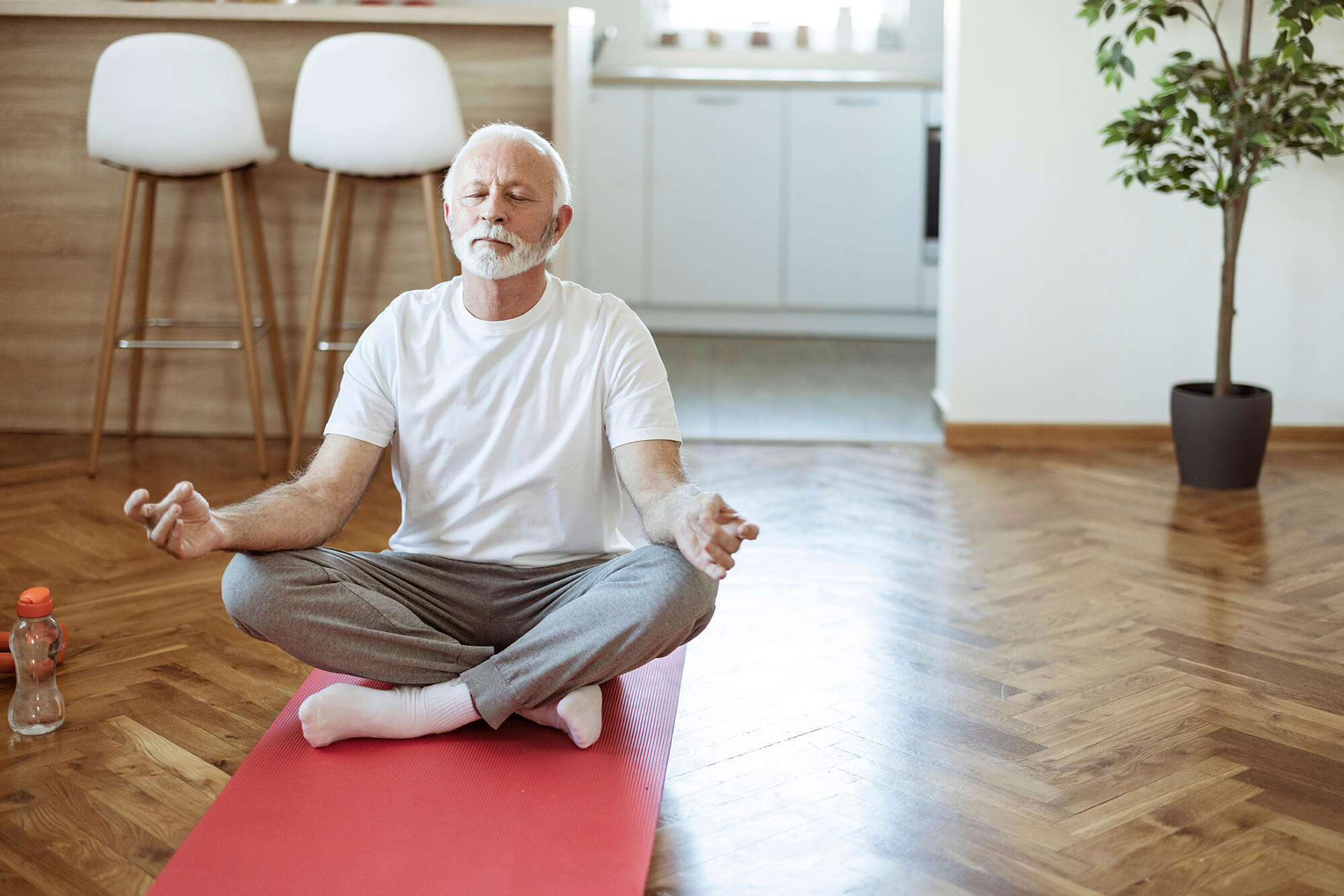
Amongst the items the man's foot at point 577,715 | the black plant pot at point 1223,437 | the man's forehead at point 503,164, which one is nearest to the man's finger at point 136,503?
the man's foot at point 577,715

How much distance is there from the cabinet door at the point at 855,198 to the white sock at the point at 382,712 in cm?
416

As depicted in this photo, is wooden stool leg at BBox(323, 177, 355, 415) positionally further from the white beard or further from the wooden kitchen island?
the white beard

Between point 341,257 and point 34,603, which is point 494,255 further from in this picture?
point 341,257

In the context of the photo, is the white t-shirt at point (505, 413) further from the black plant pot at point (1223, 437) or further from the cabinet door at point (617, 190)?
the cabinet door at point (617, 190)

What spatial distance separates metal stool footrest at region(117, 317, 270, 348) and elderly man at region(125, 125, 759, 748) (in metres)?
1.60

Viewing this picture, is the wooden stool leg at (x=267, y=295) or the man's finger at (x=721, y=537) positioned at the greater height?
the wooden stool leg at (x=267, y=295)

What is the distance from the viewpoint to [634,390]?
6.28 feet

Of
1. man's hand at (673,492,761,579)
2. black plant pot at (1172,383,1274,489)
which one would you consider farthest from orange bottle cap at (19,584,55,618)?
black plant pot at (1172,383,1274,489)

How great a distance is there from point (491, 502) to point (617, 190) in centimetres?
397

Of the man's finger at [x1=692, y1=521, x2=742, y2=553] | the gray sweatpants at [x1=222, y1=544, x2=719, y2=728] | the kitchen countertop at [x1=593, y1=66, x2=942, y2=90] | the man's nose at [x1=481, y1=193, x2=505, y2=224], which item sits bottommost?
the gray sweatpants at [x1=222, y1=544, x2=719, y2=728]

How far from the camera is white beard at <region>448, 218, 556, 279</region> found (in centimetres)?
188

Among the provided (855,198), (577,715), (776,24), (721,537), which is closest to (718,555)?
(721,537)

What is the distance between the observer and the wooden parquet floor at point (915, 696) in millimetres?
1567

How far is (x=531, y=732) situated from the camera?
184 centimetres
